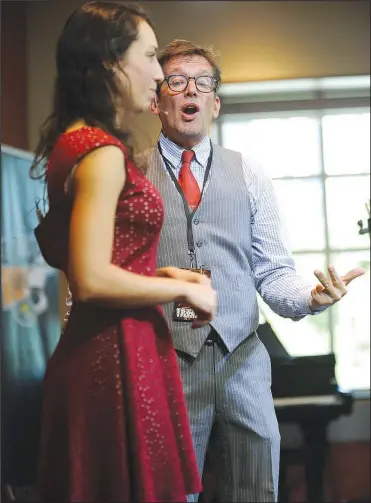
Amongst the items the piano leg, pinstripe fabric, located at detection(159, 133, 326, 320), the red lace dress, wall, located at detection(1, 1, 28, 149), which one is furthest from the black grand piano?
the red lace dress

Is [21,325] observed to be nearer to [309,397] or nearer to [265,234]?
[309,397]

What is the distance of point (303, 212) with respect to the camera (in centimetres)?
473

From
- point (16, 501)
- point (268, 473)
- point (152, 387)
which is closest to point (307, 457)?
point (16, 501)

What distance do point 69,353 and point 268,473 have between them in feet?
2.27

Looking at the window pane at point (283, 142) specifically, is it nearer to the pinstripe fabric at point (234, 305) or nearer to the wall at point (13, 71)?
the wall at point (13, 71)

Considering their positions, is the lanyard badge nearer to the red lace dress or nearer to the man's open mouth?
the man's open mouth

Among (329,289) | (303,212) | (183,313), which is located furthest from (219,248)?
(303,212)

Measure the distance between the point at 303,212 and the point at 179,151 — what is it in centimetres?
267

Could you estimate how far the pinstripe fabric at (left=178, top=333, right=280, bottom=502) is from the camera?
6.39ft

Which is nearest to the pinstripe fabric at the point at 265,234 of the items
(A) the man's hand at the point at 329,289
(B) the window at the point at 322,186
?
(A) the man's hand at the point at 329,289

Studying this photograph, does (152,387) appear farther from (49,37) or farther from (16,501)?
(49,37)

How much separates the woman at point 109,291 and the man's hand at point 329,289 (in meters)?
0.45

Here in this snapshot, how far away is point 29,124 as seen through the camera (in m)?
4.40

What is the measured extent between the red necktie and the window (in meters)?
2.63
